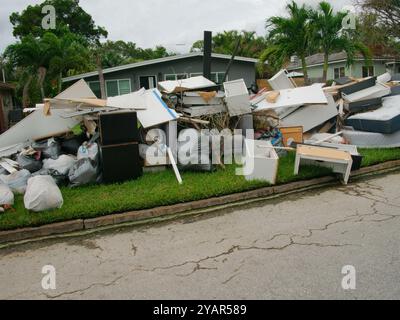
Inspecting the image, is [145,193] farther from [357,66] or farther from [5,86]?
[357,66]

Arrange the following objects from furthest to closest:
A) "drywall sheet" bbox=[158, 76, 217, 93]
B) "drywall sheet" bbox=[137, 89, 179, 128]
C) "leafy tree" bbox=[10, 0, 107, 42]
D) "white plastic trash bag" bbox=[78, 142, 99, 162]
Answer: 1. "leafy tree" bbox=[10, 0, 107, 42]
2. "drywall sheet" bbox=[158, 76, 217, 93]
3. "drywall sheet" bbox=[137, 89, 179, 128]
4. "white plastic trash bag" bbox=[78, 142, 99, 162]

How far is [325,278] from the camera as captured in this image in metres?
3.28

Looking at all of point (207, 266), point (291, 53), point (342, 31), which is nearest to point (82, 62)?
point (291, 53)

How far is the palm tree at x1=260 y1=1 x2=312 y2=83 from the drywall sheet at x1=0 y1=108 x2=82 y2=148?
36.6ft

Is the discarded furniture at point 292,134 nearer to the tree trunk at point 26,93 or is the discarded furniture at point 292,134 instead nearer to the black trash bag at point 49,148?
the black trash bag at point 49,148

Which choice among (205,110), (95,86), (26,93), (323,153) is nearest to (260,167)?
(323,153)

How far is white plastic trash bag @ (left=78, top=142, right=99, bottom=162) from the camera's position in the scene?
20.8 ft

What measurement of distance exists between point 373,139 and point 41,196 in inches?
264

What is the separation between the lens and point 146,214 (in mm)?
5234

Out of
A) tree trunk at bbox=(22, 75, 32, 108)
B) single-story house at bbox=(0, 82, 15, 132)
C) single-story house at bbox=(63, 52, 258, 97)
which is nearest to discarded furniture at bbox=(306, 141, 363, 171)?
single-story house at bbox=(63, 52, 258, 97)

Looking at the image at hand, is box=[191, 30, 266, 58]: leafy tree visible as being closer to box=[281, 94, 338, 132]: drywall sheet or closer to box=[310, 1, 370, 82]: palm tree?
box=[310, 1, 370, 82]: palm tree

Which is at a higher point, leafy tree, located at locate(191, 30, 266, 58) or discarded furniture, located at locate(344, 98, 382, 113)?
leafy tree, located at locate(191, 30, 266, 58)

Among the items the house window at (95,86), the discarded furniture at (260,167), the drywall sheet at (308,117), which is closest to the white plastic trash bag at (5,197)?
the discarded furniture at (260,167)

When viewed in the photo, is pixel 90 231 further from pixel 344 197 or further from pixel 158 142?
pixel 344 197
